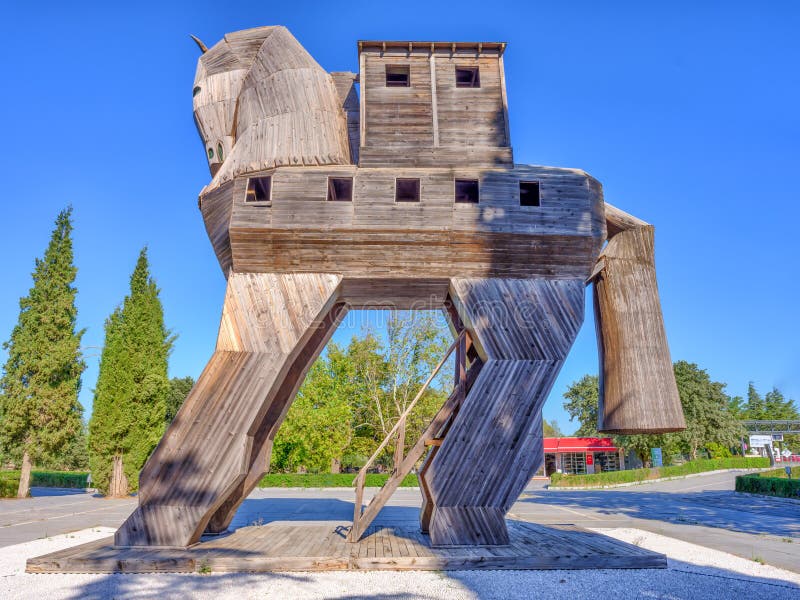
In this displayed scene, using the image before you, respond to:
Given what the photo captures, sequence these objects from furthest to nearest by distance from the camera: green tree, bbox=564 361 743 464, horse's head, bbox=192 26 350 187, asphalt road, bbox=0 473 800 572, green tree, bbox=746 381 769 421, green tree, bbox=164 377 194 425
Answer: green tree, bbox=746 381 769 421, green tree, bbox=164 377 194 425, green tree, bbox=564 361 743 464, asphalt road, bbox=0 473 800 572, horse's head, bbox=192 26 350 187

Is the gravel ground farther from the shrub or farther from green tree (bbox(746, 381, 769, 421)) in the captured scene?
green tree (bbox(746, 381, 769, 421))

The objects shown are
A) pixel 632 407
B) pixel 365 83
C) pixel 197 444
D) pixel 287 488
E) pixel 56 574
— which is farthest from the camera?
pixel 287 488

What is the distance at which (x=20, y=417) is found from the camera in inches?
1061

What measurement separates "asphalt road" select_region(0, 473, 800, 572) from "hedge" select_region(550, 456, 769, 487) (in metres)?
9.40

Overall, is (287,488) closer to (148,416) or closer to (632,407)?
(148,416)

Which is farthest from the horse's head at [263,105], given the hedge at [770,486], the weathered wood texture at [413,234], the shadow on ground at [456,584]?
the hedge at [770,486]

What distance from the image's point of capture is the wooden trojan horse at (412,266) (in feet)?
31.3

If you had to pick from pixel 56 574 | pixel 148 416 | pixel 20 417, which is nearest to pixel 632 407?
pixel 56 574

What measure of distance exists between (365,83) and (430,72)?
1.50 m

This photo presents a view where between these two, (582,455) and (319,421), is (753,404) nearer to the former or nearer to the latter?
(582,455)

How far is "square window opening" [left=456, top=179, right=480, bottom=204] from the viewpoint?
11.1 metres

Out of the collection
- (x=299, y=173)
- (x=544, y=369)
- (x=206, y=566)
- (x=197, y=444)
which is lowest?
(x=206, y=566)

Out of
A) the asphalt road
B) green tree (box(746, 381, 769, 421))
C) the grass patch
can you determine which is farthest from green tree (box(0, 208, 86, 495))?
green tree (box(746, 381, 769, 421))

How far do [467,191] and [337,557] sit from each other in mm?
7564
